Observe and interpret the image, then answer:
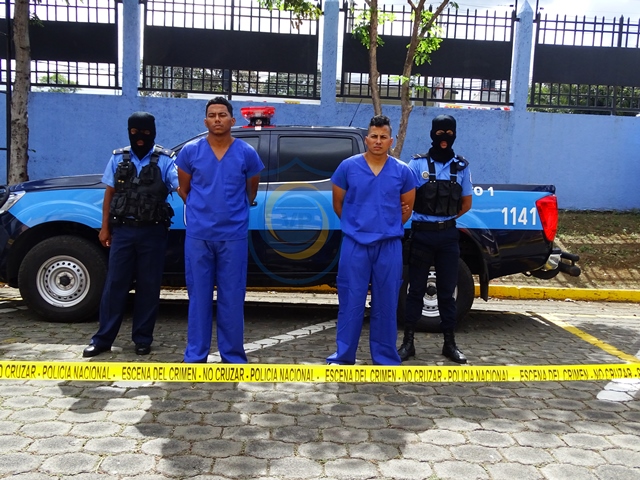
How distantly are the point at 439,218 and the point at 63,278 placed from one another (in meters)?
3.20

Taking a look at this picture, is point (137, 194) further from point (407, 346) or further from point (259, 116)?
point (407, 346)

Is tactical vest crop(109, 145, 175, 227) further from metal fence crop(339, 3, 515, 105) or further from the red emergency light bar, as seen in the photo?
metal fence crop(339, 3, 515, 105)

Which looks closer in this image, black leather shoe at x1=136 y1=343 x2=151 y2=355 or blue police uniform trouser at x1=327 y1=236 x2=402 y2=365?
blue police uniform trouser at x1=327 y1=236 x2=402 y2=365

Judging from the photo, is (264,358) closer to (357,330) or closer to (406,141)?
(357,330)

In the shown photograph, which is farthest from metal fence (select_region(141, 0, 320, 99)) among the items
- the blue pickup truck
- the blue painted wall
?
the blue pickup truck

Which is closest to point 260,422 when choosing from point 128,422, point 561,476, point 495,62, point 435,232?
point 128,422

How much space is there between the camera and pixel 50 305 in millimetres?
5621

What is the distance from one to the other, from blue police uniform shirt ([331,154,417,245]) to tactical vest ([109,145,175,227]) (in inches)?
50.7

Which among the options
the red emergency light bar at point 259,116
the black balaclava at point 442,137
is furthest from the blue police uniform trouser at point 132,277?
the black balaclava at point 442,137

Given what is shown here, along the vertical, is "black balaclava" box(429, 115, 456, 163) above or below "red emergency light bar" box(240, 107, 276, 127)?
below

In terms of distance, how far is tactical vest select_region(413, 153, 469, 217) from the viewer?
15.2 ft

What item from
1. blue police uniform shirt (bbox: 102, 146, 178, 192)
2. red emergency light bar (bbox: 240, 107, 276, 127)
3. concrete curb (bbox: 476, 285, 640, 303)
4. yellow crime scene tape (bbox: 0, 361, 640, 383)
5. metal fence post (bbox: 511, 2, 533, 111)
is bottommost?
concrete curb (bbox: 476, 285, 640, 303)

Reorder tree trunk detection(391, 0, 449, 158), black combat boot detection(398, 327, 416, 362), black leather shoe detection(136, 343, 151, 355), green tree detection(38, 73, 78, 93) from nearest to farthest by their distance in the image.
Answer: black leather shoe detection(136, 343, 151, 355)
black combat boot detection(398, 327, 416, 362)
tree trunk detection(391, 0, 449, 158)
green tree detection(38, 73, 78, 93)

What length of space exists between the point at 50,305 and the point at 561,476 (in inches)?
171
